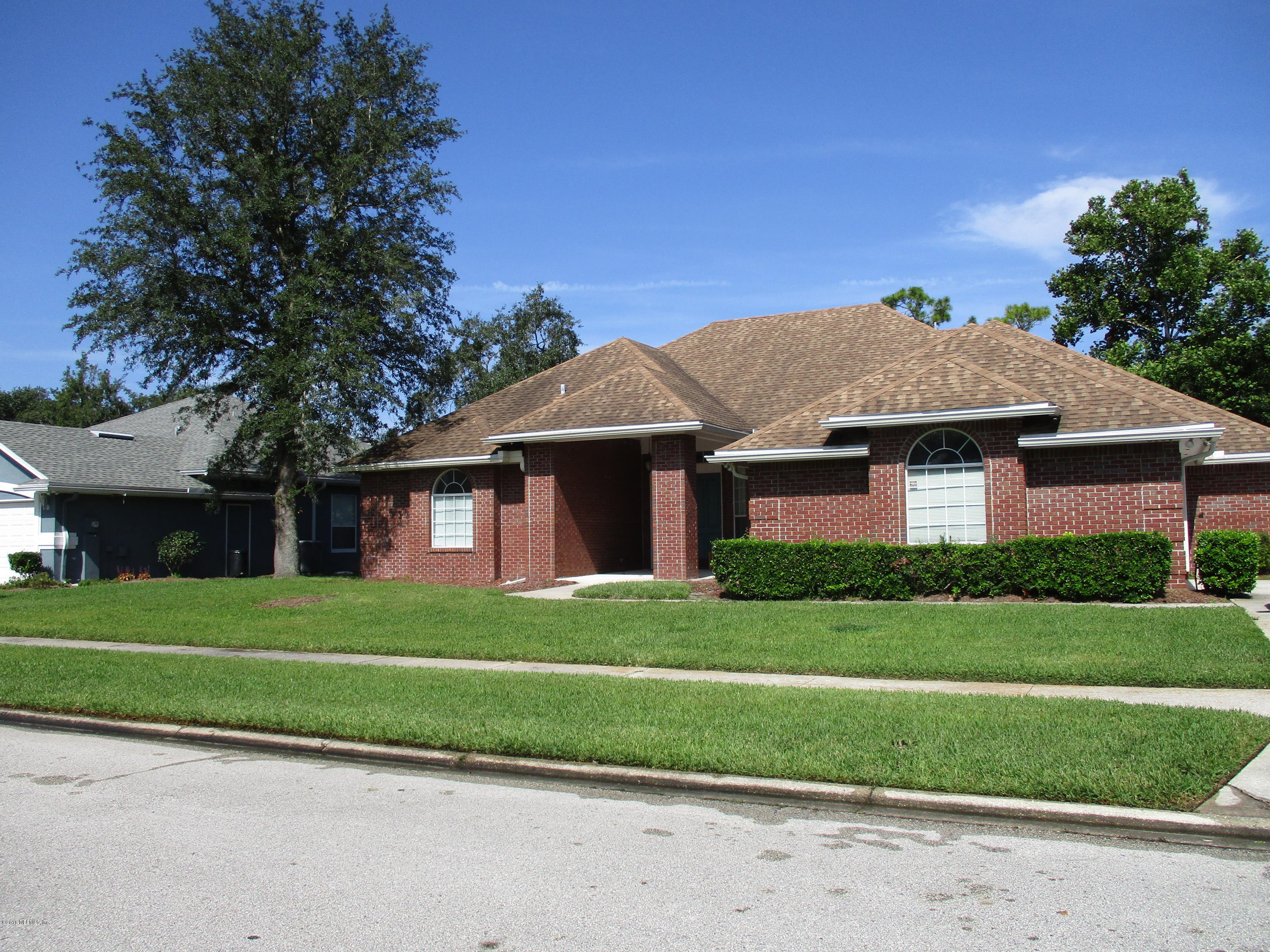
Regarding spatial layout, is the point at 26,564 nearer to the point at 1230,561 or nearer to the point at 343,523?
the point at 343,523

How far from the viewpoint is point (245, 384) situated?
2464 cm

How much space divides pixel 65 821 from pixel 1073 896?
5.72m

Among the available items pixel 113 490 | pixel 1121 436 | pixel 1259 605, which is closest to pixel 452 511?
pixel 113 490

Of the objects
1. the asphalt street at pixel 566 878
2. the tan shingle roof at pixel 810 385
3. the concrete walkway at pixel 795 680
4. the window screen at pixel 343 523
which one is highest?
the tan shingle roof at pixel 810 385

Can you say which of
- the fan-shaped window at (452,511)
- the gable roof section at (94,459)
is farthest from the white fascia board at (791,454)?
the gable roof section at (94,459)

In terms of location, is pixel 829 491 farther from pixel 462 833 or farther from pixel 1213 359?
pixel 1213 359

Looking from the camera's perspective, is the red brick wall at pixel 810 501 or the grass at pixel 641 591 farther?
the red brick wall at pixel 810 501

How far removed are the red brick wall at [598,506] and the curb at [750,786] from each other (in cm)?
1272

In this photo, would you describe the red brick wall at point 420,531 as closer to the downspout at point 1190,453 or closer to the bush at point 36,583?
the bush at point 36,583

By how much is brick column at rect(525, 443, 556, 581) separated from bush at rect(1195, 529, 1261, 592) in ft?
39.1

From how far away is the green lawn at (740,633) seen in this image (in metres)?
9.74

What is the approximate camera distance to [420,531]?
24.1m

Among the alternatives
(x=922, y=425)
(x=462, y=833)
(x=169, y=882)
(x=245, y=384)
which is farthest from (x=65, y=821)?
(x=245, y=384)

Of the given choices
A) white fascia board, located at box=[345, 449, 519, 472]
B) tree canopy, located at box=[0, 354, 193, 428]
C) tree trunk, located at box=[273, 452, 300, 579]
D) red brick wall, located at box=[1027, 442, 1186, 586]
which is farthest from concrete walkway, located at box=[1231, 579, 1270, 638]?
tree canopy, located at box=[0, 354, 193, 428]
